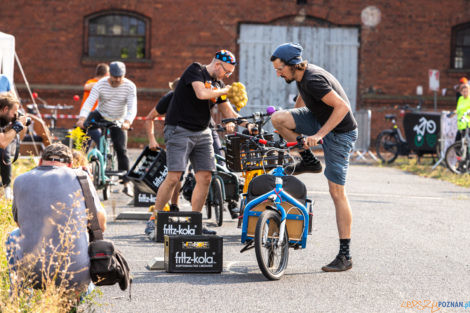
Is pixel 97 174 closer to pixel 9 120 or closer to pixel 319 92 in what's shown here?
pixel 9 120

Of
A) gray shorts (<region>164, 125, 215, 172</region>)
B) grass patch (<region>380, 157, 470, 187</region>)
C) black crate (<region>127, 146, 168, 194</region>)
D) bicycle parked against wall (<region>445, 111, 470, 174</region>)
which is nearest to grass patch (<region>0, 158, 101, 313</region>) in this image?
gray shorts (<region>164, 125, 215, 172</region>)

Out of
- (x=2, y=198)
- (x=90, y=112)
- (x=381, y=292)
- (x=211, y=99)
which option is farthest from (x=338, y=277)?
(x=90, y=112)

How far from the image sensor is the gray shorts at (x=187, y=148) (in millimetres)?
8375

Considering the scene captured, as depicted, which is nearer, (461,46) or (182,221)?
(182,221)

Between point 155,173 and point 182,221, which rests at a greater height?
point 155,173

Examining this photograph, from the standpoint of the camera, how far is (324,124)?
712 centimetres

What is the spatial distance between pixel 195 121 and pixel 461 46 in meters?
19.3

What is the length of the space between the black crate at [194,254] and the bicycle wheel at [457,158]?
35.7 ft

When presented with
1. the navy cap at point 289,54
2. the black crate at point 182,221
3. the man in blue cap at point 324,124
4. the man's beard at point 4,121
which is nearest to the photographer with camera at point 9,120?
the man's beard at point 4,121

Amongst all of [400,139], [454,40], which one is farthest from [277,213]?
[454,40]

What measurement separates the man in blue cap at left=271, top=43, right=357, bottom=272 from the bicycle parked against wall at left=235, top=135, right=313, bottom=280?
22 cm

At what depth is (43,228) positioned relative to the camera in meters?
4.88

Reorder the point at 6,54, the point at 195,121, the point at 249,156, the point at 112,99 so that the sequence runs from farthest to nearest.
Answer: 1. the point at 6,54
2. the point at 112,99
3. the point at 195,121
4. the point at 249,156

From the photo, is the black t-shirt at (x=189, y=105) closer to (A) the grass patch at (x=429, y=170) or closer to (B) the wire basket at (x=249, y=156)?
(B) the wire basket at (x=249, y=156)
